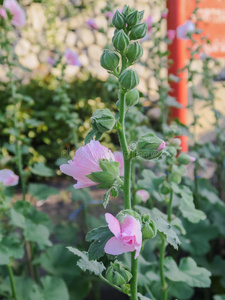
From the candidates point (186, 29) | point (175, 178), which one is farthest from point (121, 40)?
point (186, 29)

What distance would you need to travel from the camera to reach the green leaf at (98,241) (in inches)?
23.5

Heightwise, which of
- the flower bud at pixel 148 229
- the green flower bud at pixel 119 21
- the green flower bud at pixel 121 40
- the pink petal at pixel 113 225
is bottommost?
the flower bud at pixel 148 229

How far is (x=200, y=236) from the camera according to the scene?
1.50 metres

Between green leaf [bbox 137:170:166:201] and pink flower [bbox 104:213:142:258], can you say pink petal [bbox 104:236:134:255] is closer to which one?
pink flower [bbox 104:213:142:258]

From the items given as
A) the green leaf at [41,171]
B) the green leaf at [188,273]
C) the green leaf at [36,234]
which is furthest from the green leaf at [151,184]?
the green leaf at [41,171]

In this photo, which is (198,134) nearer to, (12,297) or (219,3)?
(219,3)

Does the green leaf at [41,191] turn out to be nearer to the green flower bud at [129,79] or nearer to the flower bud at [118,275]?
the flower bud at [118,275]

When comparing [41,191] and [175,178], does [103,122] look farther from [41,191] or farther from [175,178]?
[41,191]

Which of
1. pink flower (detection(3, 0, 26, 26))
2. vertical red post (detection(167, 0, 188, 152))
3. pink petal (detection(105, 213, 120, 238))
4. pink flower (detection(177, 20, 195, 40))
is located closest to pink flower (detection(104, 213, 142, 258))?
pink petal (detection(105, 213, 120, 238))

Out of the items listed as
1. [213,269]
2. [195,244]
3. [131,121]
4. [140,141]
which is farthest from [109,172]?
[213,269]

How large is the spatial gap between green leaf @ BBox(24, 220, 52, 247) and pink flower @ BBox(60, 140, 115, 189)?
2.34 feet

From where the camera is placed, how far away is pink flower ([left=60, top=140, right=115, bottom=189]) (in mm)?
587

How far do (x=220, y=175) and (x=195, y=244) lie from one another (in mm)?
523

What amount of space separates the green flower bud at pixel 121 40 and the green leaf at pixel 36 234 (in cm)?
84
